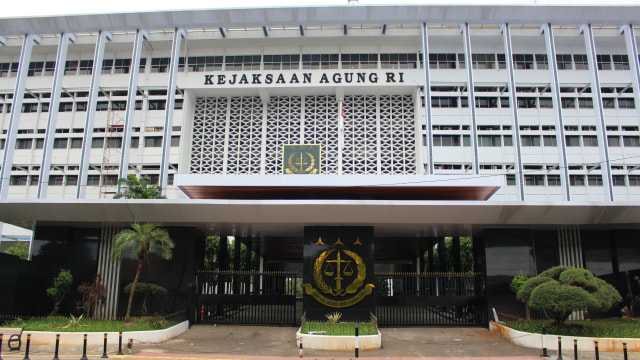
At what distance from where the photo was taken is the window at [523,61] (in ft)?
122

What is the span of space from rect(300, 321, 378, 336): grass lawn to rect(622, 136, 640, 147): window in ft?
100

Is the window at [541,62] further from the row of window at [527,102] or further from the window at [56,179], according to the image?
the window at [56,179]

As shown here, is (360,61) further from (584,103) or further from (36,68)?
(36,68)

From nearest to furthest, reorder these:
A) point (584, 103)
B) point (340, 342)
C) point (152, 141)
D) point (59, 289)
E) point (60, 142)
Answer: point (340, 342), point (59, 289), point (584, 103), point (152, 141), point (60, 142)

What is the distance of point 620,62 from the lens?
3747cm

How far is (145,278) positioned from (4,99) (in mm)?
30691

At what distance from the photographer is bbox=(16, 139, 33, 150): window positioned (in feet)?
132

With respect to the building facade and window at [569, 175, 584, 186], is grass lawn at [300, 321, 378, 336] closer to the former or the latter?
the building facade

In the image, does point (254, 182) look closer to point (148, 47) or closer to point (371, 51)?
point (371, 51)

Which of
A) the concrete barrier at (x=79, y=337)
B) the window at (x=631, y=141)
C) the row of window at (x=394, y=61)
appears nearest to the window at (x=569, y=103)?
the row of window at (x=394, y=61)

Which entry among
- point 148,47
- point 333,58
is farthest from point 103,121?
point 333,58

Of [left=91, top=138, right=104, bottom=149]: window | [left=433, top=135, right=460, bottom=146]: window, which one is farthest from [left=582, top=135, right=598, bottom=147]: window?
[left=91, top=138, right=104, bottom=149]: window

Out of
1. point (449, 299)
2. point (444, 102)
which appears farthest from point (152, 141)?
point (449, 299)

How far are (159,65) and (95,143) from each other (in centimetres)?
860
